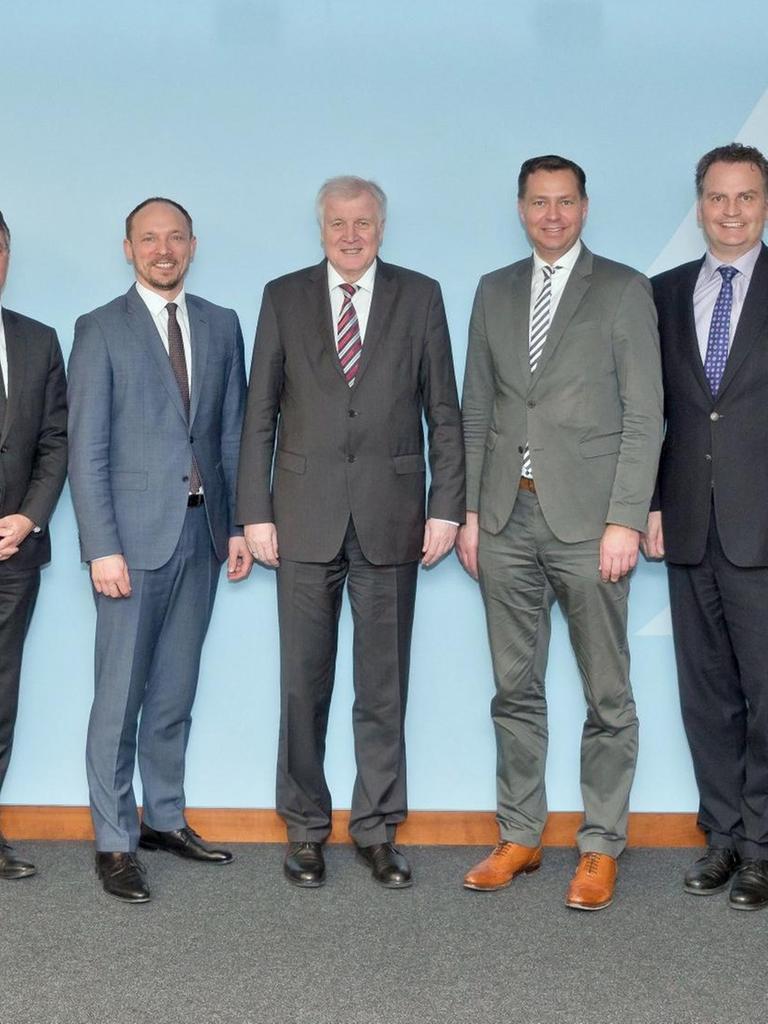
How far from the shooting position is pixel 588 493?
3225mm

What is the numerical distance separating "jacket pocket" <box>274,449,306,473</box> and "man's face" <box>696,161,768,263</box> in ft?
4.23

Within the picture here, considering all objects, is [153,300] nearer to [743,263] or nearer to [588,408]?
[588,408]

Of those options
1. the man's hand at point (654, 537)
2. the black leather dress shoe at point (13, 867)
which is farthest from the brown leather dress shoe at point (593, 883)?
the black leather dress shoe at point (13, 867)

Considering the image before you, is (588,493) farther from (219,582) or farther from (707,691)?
(219,582)

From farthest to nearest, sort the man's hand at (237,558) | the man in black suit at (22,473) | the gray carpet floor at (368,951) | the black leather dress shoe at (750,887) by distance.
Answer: the man's hand at (237,558) → the man in black suit at (22,473) → the black leather dress shoe at (750,887) → the gray carpet floor at (368,951)

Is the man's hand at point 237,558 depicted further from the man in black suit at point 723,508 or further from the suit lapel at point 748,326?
the suit lapel at point 748,326

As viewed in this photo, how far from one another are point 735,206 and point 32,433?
2055 mm

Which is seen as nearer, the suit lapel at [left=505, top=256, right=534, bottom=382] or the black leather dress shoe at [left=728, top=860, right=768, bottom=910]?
the black leather dress shoe at [left=728, top=860, right=768, bottom=910]

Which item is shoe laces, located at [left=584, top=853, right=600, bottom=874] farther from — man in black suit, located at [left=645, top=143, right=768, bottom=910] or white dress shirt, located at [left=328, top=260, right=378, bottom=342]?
white dress shirt, located at [left=328, top=260, right=378, bottom=342]

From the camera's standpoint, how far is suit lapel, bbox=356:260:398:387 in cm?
335

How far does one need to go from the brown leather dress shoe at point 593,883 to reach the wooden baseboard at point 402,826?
0.44m

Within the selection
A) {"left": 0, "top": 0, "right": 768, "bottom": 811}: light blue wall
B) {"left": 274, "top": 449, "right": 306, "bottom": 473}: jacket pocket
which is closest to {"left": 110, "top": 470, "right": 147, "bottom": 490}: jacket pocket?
{"left": 274, "top": 449, "right": 306, "bottom": 473}: jacket pocket

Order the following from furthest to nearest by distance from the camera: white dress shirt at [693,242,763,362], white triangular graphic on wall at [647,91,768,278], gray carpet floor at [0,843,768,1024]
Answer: white triangular graphic on wall at [647,91,768,278] → white dress shirt at [693,242,763,362] → gray carpet floor at [0,843,768,1024]

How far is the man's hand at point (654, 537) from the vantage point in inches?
134
